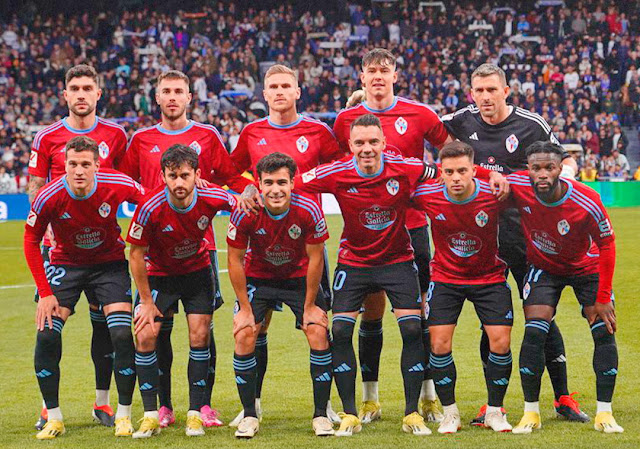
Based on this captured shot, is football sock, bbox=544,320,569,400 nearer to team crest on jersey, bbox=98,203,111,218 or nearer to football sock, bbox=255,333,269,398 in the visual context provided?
football sock, bbox=255,333,269,398

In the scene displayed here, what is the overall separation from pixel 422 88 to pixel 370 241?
930 inches

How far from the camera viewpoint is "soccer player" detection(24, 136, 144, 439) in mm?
6262

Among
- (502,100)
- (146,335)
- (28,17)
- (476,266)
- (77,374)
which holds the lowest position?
(77,374)

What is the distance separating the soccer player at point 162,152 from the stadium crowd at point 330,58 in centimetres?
1929

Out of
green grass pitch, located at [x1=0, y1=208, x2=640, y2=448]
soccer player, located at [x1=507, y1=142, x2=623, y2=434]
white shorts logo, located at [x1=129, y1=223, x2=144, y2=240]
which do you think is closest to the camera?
green grass pitch, located at [x1=0, y1=208, x2=640, y2=448]

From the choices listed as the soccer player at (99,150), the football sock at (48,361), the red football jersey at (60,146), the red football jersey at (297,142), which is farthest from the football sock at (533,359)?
the red football jersey at (60,146)

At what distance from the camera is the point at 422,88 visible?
96.5ft

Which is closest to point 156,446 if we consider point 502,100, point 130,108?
point 502,100

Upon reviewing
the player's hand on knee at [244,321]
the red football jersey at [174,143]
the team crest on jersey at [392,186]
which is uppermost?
the red football jersey at [174,143]

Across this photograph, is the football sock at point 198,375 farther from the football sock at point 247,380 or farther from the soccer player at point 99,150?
the soccer player at point 99,150

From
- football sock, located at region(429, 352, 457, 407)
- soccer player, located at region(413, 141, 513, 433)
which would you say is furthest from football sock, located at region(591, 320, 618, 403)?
football sock, located at region(429, 352, 457, 407)

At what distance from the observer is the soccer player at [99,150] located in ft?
22.2

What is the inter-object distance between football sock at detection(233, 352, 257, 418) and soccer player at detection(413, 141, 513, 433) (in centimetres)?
117

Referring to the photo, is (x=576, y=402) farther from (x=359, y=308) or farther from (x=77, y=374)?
(x=77, y=374)
